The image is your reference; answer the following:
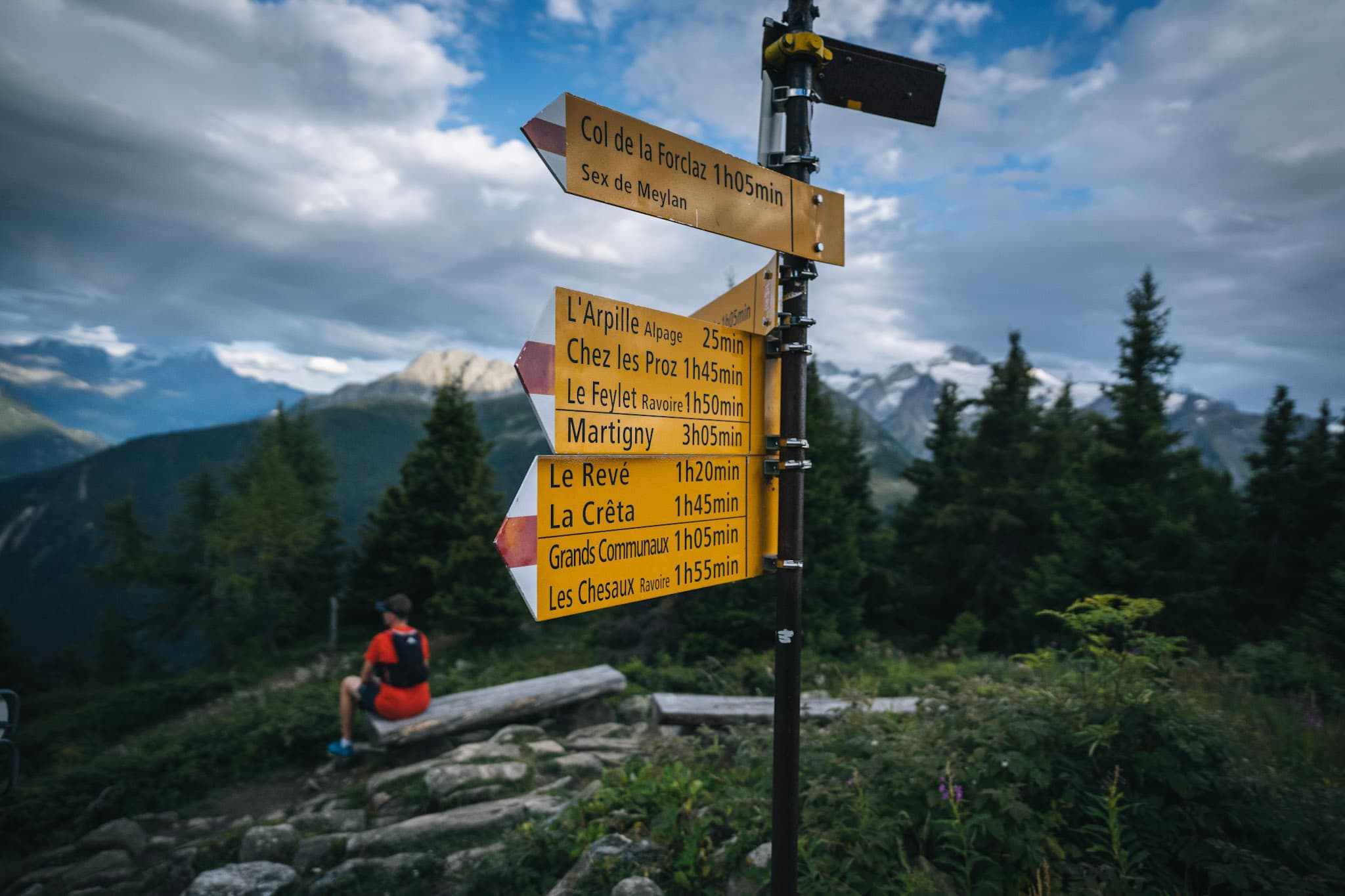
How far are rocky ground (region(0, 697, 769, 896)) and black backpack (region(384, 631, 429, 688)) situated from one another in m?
0.91

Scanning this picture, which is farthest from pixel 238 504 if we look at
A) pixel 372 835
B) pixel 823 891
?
pixel 823 891

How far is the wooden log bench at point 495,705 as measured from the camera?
707 centimetres

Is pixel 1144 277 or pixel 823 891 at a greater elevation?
pixel 1144 277

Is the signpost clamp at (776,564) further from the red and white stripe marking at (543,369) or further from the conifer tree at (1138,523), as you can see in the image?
the conifer tree at (1138,523)

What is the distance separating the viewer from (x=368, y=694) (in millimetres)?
7188

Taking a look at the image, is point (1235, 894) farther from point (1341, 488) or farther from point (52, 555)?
point (52, 555)

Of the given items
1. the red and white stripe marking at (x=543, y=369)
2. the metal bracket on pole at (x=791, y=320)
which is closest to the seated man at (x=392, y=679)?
the red and white stripe marking at (x=543, y=369)

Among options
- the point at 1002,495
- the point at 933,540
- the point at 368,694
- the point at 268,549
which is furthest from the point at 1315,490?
the point at 268,549

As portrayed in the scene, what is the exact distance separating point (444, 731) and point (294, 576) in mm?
27533

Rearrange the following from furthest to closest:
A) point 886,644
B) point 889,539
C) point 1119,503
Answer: point 889,539 → point 1119,503 → point 886,644

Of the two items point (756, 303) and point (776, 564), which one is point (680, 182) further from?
point (776, 564)

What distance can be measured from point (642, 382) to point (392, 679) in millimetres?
6322

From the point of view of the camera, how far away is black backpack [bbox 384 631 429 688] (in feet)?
23.4

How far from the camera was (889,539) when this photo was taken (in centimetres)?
2659
